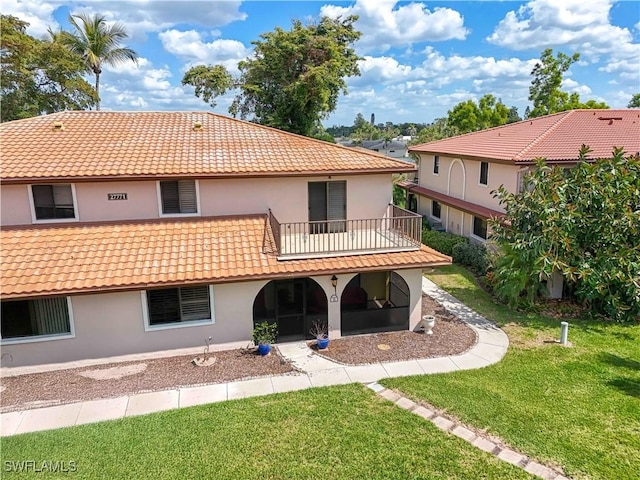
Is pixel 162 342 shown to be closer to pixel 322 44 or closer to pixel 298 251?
pixel 298 251

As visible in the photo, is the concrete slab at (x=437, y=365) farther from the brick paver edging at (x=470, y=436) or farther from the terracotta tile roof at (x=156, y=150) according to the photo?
the terracotta tile roof at (x=156, y=150)

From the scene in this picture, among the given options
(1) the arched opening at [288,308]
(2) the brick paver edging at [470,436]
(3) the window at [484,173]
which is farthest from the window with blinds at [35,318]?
(3) the window at [484,173]

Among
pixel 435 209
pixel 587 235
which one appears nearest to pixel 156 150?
pixel 587 235

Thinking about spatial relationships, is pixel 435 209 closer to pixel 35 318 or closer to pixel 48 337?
pixel 48 337

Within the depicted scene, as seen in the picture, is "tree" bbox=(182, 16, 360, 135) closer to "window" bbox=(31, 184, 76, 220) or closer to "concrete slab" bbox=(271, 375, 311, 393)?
"window" bbox=(31, 184, 76, 220)

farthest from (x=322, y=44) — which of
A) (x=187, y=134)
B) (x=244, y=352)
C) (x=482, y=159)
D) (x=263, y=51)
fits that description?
(x=244, y=352)

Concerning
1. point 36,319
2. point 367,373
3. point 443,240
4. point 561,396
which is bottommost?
point 561,396
